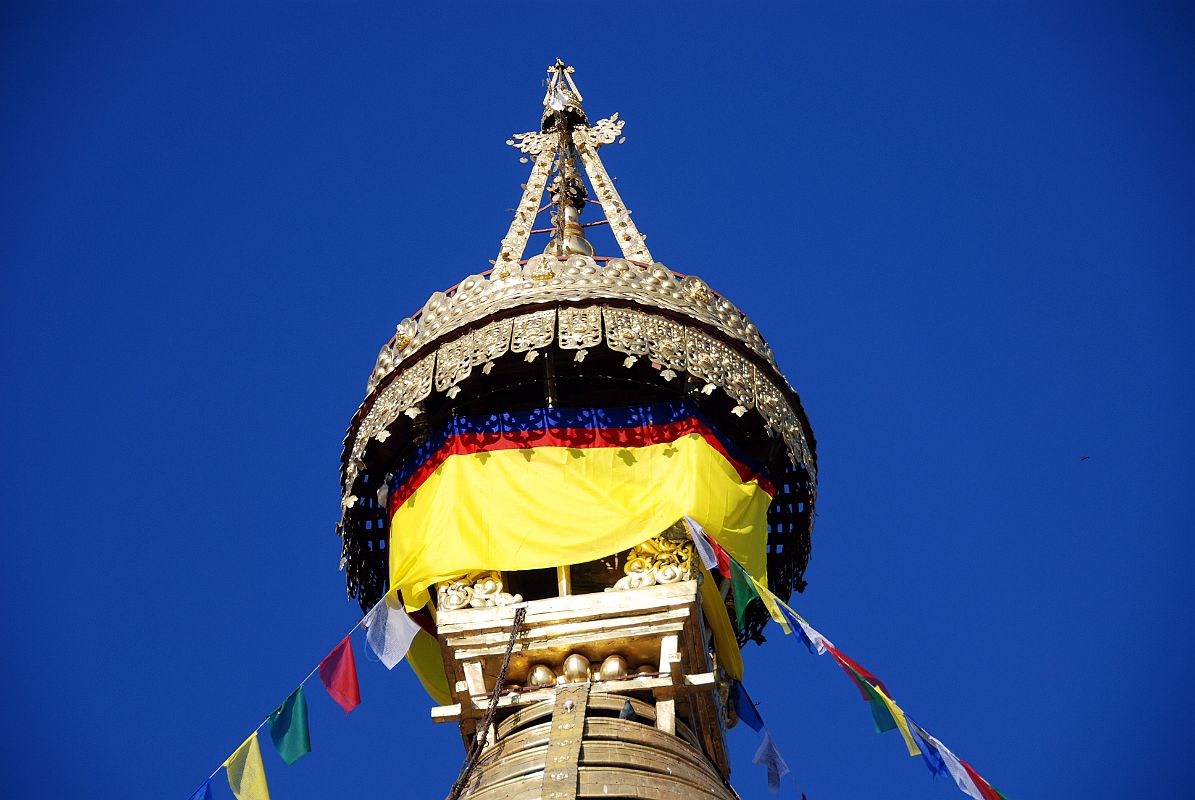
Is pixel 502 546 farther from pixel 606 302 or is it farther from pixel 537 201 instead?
pixel 537 201

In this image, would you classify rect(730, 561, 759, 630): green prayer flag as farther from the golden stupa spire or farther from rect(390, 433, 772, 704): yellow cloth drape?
the golden stupa spire

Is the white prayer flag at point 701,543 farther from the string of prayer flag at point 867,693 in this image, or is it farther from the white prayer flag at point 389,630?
the white prayer flag at point 389,630

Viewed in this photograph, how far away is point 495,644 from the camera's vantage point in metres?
16.2

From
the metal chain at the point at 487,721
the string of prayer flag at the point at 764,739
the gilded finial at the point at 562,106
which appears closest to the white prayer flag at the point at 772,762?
the string of prayer flag at the point at 764,739

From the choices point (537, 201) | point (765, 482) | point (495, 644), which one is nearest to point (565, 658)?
point (495, 644)

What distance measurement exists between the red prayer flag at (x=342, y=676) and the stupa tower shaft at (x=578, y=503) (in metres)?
0.70

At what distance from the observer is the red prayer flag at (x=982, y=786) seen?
1526cm

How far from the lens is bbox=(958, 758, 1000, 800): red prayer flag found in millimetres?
15258

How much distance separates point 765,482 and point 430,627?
3.47 m

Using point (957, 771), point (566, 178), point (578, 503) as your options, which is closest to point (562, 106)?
point (566, 178)

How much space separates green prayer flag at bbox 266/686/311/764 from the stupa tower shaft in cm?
128

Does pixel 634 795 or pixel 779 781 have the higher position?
pixel 779 781

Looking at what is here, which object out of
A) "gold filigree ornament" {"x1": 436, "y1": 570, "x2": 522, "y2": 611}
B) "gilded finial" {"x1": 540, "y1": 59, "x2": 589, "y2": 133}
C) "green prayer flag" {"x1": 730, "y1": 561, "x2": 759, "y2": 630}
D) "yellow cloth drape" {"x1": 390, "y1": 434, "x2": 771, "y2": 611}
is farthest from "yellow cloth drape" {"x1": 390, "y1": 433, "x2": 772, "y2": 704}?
"gilded finial" {"x1": 540, "y1": 59, "x2": 589, "y2": 133}

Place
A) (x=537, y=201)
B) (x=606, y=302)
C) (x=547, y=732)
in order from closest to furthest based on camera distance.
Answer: (x=547, y=732) < (x=606, y=302) < (x=537, y=201)
